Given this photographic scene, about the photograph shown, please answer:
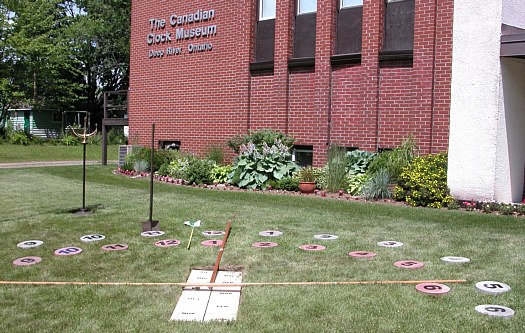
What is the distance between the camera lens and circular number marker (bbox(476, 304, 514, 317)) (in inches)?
173

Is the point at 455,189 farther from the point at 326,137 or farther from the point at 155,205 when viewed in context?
Answer: the point at 155,205

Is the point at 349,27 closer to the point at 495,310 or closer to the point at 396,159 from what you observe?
the point at 396,159

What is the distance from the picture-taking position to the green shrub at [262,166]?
1295 cm

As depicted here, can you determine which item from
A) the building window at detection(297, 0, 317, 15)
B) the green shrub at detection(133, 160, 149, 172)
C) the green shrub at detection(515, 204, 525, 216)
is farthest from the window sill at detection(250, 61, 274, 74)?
the green shrub at detection(515, 204, 525, 216)

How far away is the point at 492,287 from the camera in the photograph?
5070 millimetres

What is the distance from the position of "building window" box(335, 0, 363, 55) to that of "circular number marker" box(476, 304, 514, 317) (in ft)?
30.7

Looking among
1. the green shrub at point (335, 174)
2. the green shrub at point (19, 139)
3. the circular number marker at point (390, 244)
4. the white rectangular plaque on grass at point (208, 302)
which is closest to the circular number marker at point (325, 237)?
the circular number marker at point (390, 244)

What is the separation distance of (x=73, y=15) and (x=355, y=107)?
137ft

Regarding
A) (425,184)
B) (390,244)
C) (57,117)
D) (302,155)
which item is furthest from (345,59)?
(57,117)

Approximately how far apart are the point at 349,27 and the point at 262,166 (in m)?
3.95

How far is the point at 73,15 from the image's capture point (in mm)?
48469

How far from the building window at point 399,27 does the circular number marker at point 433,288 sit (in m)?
7.92

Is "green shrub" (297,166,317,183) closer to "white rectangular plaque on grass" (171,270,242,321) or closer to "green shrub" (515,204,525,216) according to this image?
"green shrub" (515,204,525,216)

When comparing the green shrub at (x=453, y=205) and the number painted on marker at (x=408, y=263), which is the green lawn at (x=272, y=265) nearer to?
the number painted on marker at (x=408, y=263)
